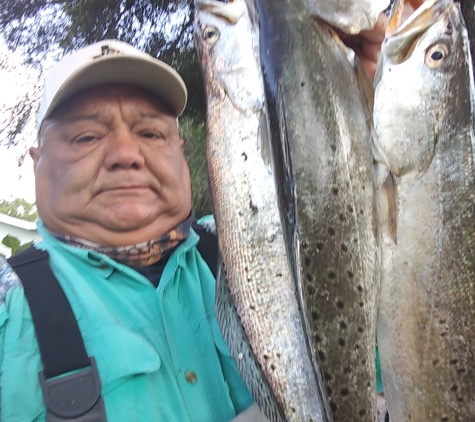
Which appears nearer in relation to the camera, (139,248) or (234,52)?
(234,52)

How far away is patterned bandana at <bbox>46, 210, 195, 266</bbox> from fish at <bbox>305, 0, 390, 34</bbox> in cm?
96

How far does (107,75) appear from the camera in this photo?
5.41 feet

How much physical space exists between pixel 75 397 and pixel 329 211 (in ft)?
2.84

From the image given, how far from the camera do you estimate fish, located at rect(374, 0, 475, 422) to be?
0.91m

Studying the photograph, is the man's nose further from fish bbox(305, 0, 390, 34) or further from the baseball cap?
fish bbox(305, 0, 390, 34)

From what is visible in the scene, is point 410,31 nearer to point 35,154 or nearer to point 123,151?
point 123,151

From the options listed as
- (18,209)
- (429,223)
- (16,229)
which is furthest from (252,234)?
(18,209)

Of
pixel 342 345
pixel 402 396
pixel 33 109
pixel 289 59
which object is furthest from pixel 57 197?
pixel 33 109

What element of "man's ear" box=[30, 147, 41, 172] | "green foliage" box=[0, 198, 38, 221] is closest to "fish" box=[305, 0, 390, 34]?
"man's ear" box=[30, 147, 41, 172]

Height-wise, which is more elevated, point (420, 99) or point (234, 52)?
point (234, 52)

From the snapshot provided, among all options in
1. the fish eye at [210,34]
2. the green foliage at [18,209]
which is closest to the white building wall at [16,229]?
the green foliage at [18,209]

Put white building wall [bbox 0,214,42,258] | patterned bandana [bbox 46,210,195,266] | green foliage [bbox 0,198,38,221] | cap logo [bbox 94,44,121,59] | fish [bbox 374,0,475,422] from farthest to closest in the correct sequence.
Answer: green foliage [bbox 0,198,38,221] < white building wall [bbox 0,214,42,258] < cap logo [bbox 94,44,121,59] < patterned bandana [bbox 46,210,195,266] < fish [bbox 374,0,475,422]

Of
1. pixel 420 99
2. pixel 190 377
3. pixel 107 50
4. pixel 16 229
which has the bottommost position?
pixel 190 377

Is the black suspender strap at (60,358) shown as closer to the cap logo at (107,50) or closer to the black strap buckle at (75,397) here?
the black strap buckle at (75,397)
